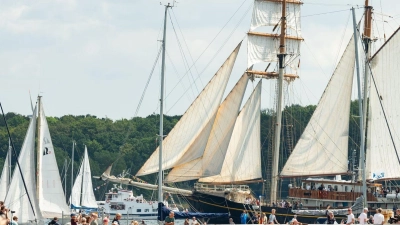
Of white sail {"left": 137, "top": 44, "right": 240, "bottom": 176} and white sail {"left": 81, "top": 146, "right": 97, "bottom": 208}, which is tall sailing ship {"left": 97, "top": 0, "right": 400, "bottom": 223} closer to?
white sail {"left": 137, "top": 44, "right": 240, "bottom": 176}

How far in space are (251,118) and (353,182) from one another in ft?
26.3

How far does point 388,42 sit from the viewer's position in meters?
64.9

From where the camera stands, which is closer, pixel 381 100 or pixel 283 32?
pixel 381 100

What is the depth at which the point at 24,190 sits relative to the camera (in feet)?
198

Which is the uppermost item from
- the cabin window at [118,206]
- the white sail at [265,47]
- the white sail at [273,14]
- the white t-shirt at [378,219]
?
the white sail at [273,14]

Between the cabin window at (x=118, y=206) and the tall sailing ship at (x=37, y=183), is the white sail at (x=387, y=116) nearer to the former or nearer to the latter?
the tall sailing ship at (x=37, y=183)

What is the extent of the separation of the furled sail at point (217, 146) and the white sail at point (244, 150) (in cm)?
225

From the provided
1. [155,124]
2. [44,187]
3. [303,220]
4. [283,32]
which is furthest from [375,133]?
[155,124]

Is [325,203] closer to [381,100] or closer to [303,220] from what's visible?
[303,220]

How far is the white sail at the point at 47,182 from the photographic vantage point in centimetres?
6288

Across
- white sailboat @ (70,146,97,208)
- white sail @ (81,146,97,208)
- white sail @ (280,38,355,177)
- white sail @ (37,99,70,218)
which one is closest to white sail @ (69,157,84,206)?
white sailboat @ (70,146,97,208)

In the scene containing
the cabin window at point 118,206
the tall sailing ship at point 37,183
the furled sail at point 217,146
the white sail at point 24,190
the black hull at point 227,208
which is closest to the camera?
the white sail at point 24,190

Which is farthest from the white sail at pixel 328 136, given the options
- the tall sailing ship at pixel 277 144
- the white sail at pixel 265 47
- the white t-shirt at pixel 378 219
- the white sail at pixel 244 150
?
the white t-shirt at pixel 378 219

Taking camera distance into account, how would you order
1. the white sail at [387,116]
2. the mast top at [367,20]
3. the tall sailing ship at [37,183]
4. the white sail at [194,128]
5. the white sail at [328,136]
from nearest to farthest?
the tall sailing ship at [37,183] → the white sail at [194,128] → the white sail at [387,116] → the white sail at [328,136] → the mast top at [367,20]
